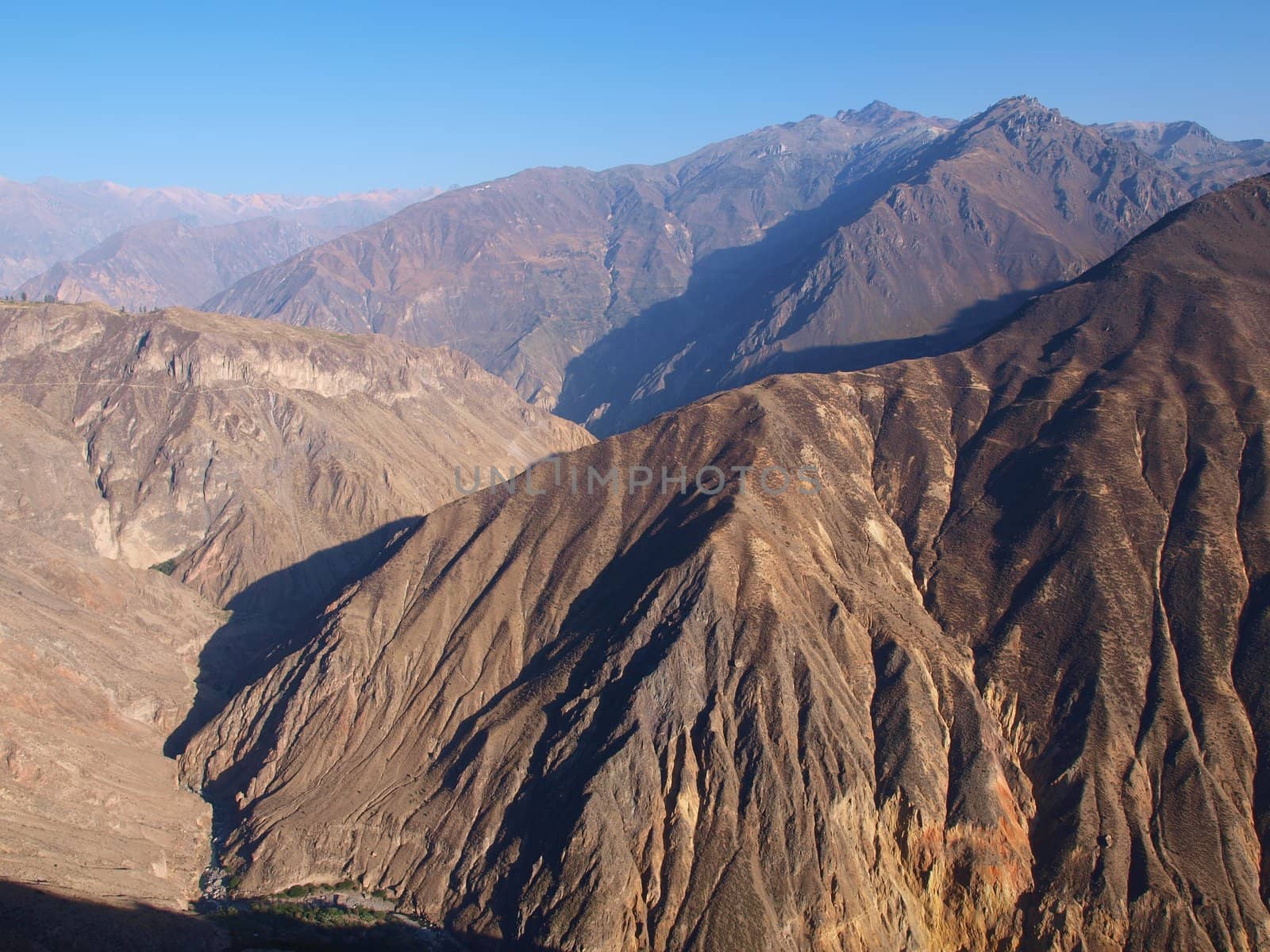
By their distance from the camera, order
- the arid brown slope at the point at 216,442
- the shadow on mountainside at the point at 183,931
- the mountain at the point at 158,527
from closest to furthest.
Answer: the shadow on mountainside at the point at 183,931, the mountain at the point at 158,527, the arid brown slope at the point at 216,442

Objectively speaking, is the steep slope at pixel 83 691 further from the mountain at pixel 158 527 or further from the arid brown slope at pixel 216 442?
the arid brown slope at pixel 216 442

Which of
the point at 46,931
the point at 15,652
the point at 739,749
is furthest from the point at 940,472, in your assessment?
the point at 15,652

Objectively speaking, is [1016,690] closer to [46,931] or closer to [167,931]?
[167,931]

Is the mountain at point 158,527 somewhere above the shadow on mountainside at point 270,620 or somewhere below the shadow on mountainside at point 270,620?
above

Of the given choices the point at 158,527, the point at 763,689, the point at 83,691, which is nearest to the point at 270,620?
the point at 158,527

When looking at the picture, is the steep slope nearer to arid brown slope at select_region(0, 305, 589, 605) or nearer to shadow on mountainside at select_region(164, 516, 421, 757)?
shadow on mountainside at select_region(164, 516, 421, 757)

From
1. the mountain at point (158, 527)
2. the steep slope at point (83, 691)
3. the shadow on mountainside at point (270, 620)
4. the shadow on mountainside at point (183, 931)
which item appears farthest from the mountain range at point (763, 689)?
the shadow on mountainside at point (270, 620)
